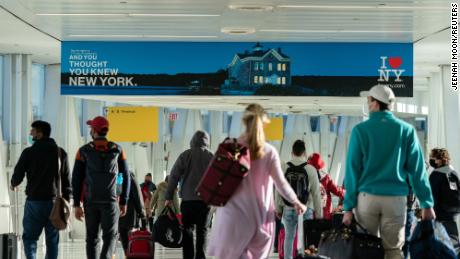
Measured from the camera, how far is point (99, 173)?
11.8 meters

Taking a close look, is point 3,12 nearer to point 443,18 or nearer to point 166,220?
point 166,220

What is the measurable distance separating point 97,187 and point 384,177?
430 cm

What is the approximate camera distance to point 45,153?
12.4 metres

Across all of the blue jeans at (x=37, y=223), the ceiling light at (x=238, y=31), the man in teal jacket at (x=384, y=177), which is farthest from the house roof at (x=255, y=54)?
the man in teal jacket at (x=384, y=177)

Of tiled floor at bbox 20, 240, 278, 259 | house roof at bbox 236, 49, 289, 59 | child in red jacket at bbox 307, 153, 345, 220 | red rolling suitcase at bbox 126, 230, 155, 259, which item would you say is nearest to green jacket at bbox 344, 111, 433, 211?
red rolling suitcase at bbox 126, 230, 155, 259

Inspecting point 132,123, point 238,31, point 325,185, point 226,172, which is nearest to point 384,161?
point 226,172

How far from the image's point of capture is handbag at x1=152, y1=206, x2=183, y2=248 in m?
13.1

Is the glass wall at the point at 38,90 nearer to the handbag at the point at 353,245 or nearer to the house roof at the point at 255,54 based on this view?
the house roof at the point at 255,54

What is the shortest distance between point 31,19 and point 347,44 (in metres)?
5.97

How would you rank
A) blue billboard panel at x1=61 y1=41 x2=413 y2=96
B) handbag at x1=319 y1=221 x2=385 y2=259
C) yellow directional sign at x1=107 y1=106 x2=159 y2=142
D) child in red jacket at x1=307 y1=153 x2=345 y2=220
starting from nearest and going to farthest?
handbag at x1=319 y1=221 x2=385 y2=259 < child in red jacket at x1=307 y1=153 x2=345 y2=220 < blue billboard panel at x1=61 y1=41 x2=413 y2=96 < yellow directional sign at x1=107 y1=106 x2=159 y2=142

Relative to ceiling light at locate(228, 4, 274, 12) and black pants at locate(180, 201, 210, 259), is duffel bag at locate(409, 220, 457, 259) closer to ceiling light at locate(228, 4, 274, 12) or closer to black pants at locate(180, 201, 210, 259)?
black pants at locate(180, 201, 210, 259)

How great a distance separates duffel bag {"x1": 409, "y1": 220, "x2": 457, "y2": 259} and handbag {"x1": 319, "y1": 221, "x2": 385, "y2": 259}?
542 mm

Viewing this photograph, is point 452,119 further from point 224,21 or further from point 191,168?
point 191,168

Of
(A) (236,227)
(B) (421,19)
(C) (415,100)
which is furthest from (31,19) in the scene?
(C) (415,100)
